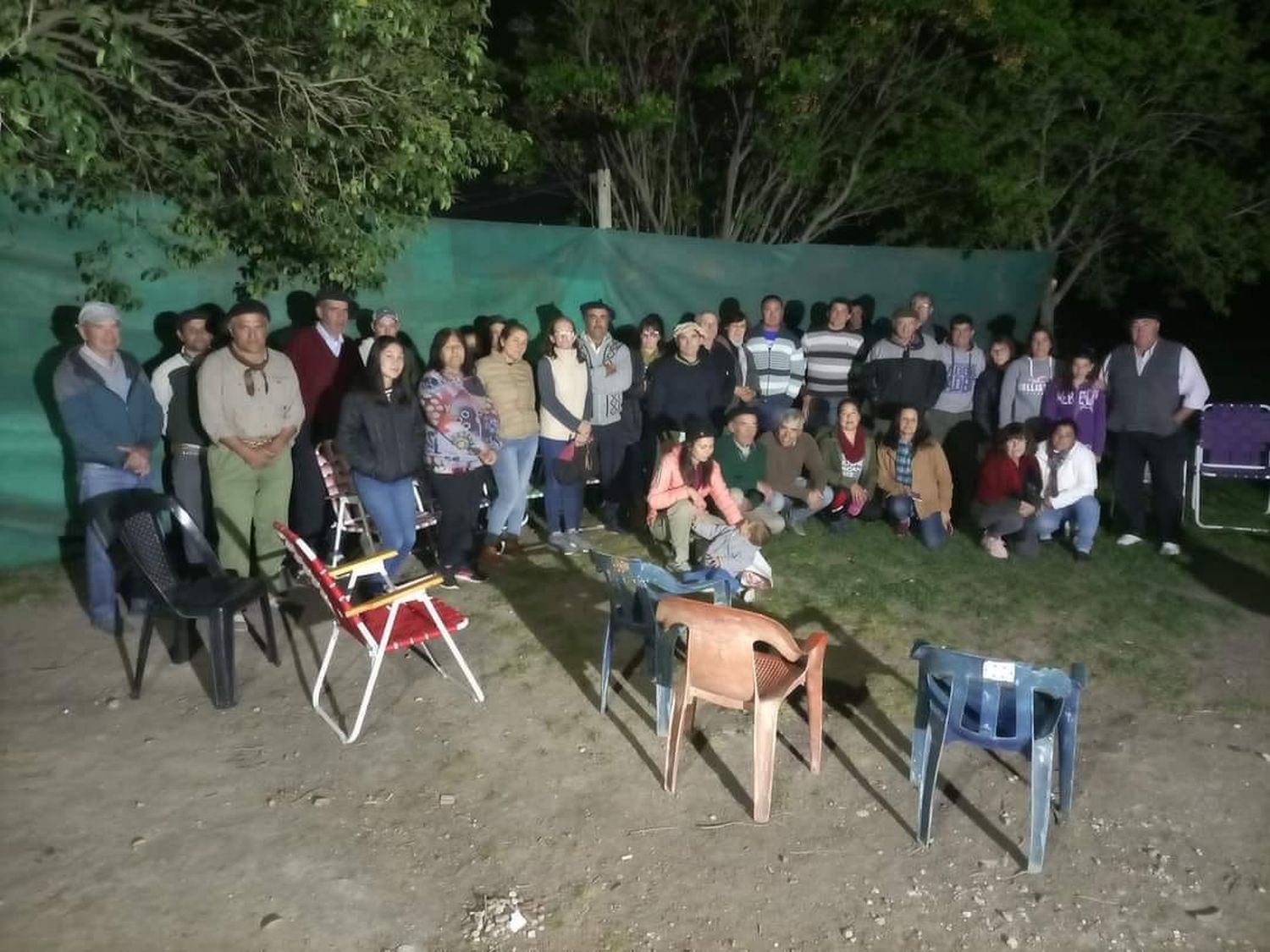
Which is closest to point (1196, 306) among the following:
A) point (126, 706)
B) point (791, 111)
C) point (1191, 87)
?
point (1191, 87)

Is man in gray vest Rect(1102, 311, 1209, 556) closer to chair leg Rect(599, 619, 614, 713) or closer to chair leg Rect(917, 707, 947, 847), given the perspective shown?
chair leg Rect(917, 707, 947, 847)

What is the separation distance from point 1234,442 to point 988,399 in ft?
6.34

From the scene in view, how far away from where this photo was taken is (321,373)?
20.0 feet

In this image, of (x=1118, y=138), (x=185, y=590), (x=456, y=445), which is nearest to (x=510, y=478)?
(x=456, y=445)

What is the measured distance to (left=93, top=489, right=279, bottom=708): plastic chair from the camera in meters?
4.45

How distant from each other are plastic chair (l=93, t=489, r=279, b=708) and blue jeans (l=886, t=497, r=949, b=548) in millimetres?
4226

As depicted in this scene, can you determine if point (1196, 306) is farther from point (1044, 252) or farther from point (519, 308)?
point (519, 308)

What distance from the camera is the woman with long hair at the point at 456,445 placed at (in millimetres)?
5805

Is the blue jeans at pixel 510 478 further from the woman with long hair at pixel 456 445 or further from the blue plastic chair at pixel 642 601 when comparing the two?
the blue plastic chair at pixel 642 601

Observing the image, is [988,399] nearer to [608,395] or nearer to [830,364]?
[830,364]

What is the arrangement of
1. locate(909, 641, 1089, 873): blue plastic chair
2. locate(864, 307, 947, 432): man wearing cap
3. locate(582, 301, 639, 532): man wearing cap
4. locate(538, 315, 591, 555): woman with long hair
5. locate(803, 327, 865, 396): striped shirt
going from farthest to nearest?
locate(803, 327, 865, 396): striped shirt
locate(864, 307, 947, 432): man wearing cap
locate(582, 301, 639, 532): man wearing cap
locate(538, 315, 591, 555): woman with long hair
locate(909, 641, 1089, 873): blue plastic chair

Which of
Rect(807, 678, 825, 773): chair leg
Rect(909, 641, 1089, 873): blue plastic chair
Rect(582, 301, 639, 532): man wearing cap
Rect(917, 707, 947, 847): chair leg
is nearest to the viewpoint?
Rect(909, 641, 1089, 873): blue plastic chair

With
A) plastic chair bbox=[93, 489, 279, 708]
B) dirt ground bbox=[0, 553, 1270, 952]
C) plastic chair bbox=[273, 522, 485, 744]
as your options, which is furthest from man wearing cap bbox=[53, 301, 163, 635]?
plastic chair bbox=[273, 522, 485, 744]

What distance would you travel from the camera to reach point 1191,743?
14.1 ft
